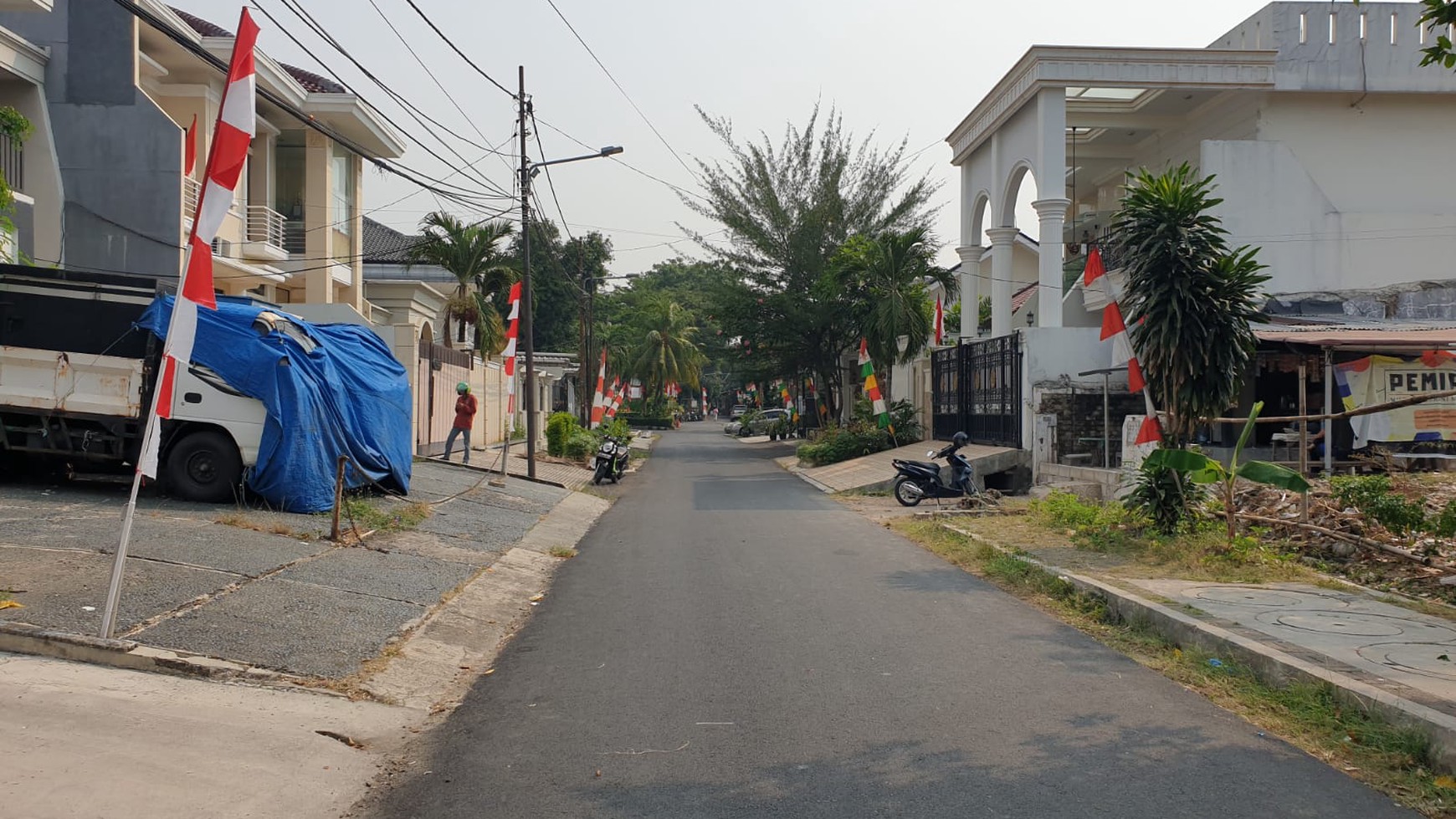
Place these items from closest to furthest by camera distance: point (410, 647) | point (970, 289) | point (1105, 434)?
point (410, 647) → point (1105, 434) → point (970, 289)

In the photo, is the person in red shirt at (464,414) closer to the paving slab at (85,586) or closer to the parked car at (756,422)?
the paving slab at (85,586)

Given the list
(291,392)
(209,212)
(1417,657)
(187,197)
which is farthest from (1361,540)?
(187,197)

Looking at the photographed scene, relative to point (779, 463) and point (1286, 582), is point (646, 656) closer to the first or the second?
point (1286, 582)

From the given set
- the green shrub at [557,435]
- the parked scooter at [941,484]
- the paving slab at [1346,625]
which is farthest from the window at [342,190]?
the paving slab at [1346,625]

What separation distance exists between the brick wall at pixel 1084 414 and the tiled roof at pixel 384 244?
22611mm

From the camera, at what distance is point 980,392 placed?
2814 cm

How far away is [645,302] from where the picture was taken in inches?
2943

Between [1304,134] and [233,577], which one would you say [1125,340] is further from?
[1304,134]

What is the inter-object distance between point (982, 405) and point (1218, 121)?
9.09m

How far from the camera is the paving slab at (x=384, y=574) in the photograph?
30.6 feet

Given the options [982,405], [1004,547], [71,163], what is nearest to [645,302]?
[982,405]

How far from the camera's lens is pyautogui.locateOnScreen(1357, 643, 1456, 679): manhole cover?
6773 mm

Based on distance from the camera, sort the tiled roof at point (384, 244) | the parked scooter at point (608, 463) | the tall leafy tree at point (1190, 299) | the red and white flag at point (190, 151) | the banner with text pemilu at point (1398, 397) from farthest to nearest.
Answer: the tiled roof at point (384, 244), the parked scooter at point (608, 463), the red and white flag at point (190, 151), the banner with text pemilu at point (1398, 397), the tall leafy tree at point (1190, 299)

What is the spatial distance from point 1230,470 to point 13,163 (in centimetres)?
1995
